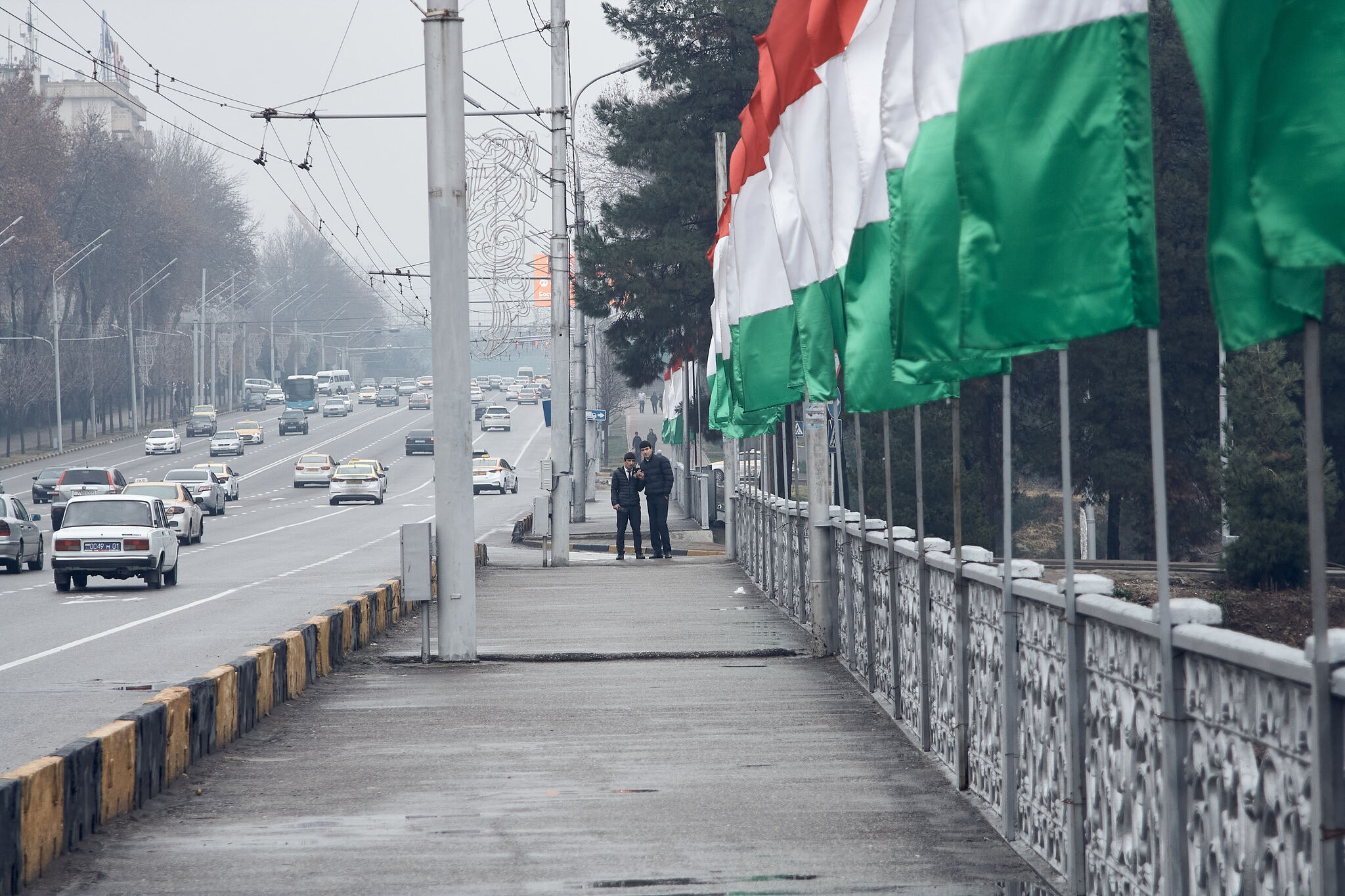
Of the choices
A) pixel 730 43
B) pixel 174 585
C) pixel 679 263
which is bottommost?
pixel 174 585

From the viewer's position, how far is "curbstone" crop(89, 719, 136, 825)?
25.5 ft

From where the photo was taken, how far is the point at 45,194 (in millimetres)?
83938


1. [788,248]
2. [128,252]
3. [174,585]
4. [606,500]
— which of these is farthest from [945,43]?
[128,252]

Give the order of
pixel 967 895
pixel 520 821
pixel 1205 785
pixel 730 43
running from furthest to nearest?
pixel 730 43 < pixel 520 821 < pixel 967 895 < pixel 1205 785

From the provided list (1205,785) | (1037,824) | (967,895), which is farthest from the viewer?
(1037,824)

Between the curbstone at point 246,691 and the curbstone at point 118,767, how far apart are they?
229 cm

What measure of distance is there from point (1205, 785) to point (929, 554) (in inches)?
179

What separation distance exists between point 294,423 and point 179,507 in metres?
68.3

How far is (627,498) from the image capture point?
1181 inches

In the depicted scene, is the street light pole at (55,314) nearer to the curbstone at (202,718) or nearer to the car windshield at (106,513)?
the car windshield at (106,513)

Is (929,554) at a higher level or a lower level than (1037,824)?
higher

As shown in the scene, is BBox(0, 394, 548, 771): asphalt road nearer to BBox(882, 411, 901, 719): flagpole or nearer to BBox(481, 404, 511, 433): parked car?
BBox(882, 411, 901, 719): flagpole

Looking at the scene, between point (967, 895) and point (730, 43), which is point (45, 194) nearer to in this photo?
point (730, 43)

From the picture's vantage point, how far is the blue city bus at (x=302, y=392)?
130000mm
